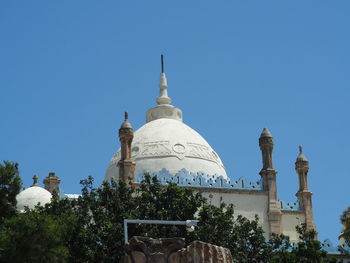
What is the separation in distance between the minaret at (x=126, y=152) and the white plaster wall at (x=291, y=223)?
281 inches

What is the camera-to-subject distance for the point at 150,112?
153ft

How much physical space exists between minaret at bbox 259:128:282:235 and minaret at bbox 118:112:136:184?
5834 mm

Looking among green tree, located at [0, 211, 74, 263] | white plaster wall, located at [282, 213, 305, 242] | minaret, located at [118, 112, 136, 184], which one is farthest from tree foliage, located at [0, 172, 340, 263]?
white plaster wall, located at [282, 213, 305, 242]

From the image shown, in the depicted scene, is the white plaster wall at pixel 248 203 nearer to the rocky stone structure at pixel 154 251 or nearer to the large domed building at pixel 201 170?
the large domed building at pixel 201 170

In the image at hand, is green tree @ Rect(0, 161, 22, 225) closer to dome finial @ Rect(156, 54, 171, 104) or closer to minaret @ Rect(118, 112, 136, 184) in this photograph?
minaret @ Rect(118, 112, 136, 184)

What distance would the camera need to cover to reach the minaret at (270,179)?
3972 centimetres

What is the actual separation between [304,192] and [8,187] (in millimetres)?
19520

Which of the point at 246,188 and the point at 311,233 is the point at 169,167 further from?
the point at 311,233

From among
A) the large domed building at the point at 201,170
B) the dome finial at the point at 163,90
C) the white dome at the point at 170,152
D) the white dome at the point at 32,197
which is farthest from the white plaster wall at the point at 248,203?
the dome finial at the point at 163,90

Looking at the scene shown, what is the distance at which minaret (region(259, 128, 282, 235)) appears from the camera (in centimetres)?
3972

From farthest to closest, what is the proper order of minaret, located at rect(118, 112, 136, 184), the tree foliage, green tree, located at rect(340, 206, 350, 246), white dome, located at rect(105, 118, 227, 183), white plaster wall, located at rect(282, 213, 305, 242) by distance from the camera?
white dome, located at rect(105, 118, 227, 183)
white plaster wall, located at rect(282, 213, 305, 242)
minaret, located at rect(118, 112, 136, 184)
green tree, located at rect(340, 206, 350, 246)
the tree foliage

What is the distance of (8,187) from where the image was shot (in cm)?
2553

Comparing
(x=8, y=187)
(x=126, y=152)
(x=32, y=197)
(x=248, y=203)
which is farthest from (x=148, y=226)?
(x=32, y=197)

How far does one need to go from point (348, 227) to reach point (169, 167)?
33.9 ft
